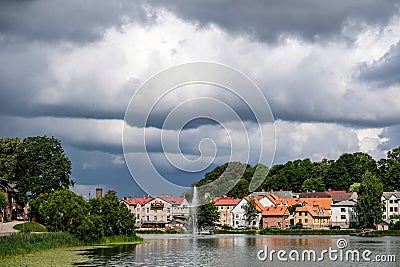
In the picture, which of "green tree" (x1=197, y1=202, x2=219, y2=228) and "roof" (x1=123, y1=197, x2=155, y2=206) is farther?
"roof" (x1=123, y1=197, x2=155, y2=206)

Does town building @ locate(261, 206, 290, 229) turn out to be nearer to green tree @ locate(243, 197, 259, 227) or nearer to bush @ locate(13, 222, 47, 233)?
green tree @ locate(243, 197, 259, 227)

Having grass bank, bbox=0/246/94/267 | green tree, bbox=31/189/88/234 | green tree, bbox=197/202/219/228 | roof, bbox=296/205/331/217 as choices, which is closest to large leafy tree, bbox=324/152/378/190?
roof, bbox=296/205/331/217

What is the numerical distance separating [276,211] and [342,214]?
51.9ft

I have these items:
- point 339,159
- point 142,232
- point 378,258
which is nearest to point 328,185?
point 339,159

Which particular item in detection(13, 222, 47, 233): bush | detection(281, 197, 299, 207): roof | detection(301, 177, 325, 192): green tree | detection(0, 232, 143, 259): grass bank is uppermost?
detection(301, 177, 325, 192): green tree

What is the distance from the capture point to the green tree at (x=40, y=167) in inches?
3462

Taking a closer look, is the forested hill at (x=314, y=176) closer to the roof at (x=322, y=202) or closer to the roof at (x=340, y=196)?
the roof at (x=340, y=196)

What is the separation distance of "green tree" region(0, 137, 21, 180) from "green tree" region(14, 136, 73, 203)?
35.4 inches

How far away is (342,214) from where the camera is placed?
464ft

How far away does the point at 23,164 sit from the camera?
8906cm

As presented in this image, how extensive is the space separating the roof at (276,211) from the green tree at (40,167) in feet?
196

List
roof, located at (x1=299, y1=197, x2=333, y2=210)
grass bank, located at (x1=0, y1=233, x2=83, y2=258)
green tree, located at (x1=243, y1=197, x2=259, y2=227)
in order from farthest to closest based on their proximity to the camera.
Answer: roof, located at (x1=299, y1=197, x2=333, y2=210) < green tree, located at (x1=243, y1=197, x2=259, y2=227) < grass bank, located at (x1=0, y1=233, x2=83, y2=258)

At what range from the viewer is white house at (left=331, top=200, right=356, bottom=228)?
141m

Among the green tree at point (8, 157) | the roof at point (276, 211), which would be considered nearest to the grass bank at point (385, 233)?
the roof at point (276, 211)
